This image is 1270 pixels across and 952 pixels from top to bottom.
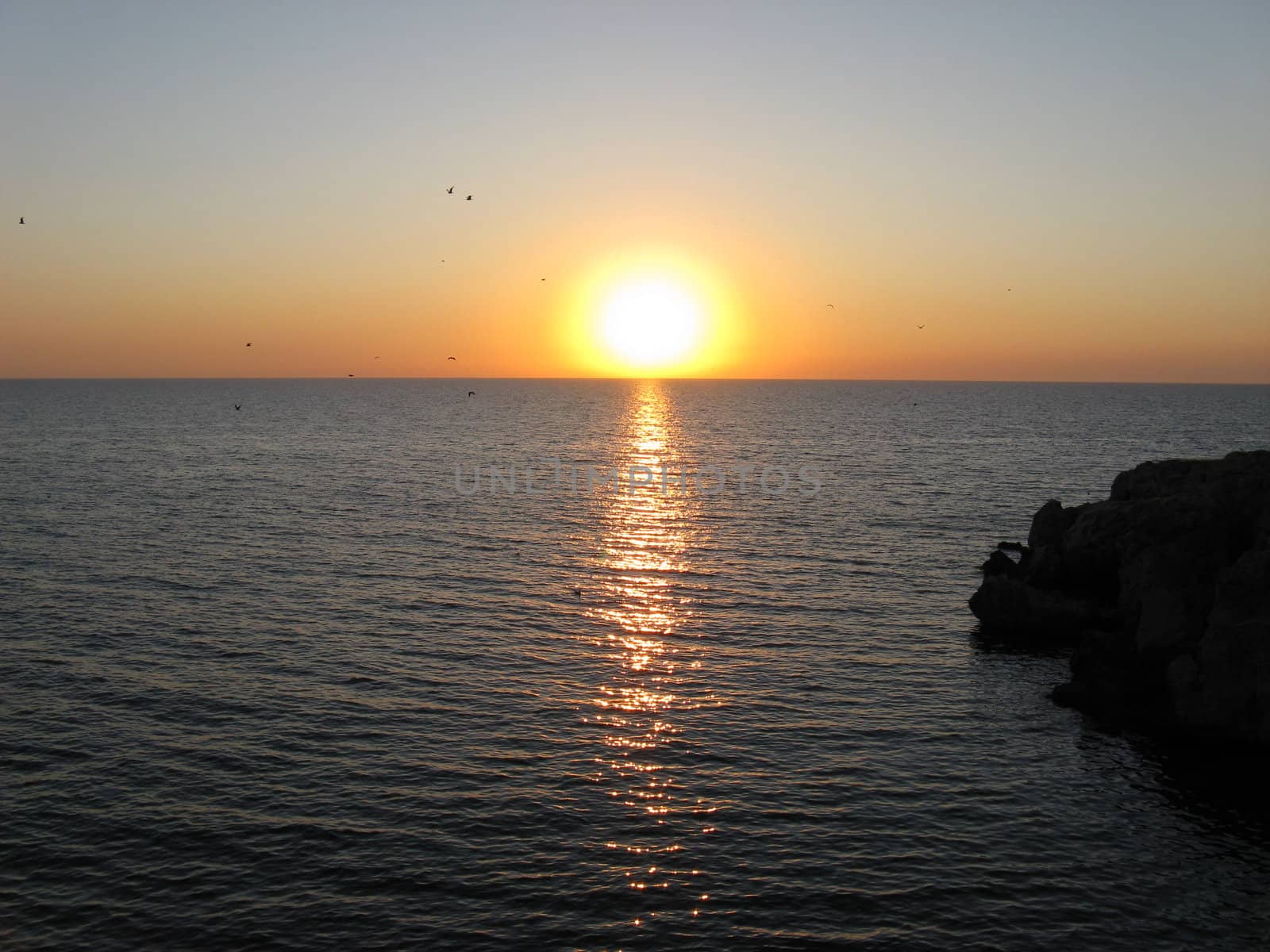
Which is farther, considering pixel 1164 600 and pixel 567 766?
pixel 1164 600

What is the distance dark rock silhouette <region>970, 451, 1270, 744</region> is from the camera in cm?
4150

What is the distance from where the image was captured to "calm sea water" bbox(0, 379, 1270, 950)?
29.3 metres

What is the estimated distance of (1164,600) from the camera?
1861 inches

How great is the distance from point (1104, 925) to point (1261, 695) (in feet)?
55.1

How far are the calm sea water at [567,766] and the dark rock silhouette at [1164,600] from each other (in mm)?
2319

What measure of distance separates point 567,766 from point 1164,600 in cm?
2877

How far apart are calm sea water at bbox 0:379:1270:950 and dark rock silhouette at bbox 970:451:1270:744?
232 cm

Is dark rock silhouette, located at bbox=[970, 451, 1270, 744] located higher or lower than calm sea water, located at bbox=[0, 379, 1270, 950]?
higher

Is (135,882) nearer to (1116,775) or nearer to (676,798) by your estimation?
(676,798)

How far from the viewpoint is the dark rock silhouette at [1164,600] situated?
136 feet

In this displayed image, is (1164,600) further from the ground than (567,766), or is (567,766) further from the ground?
(1164,600)

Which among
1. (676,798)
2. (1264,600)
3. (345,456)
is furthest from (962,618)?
(345,456)

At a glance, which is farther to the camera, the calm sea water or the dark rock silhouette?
the dark rock silhouette

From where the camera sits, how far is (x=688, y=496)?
11238 centimetres
